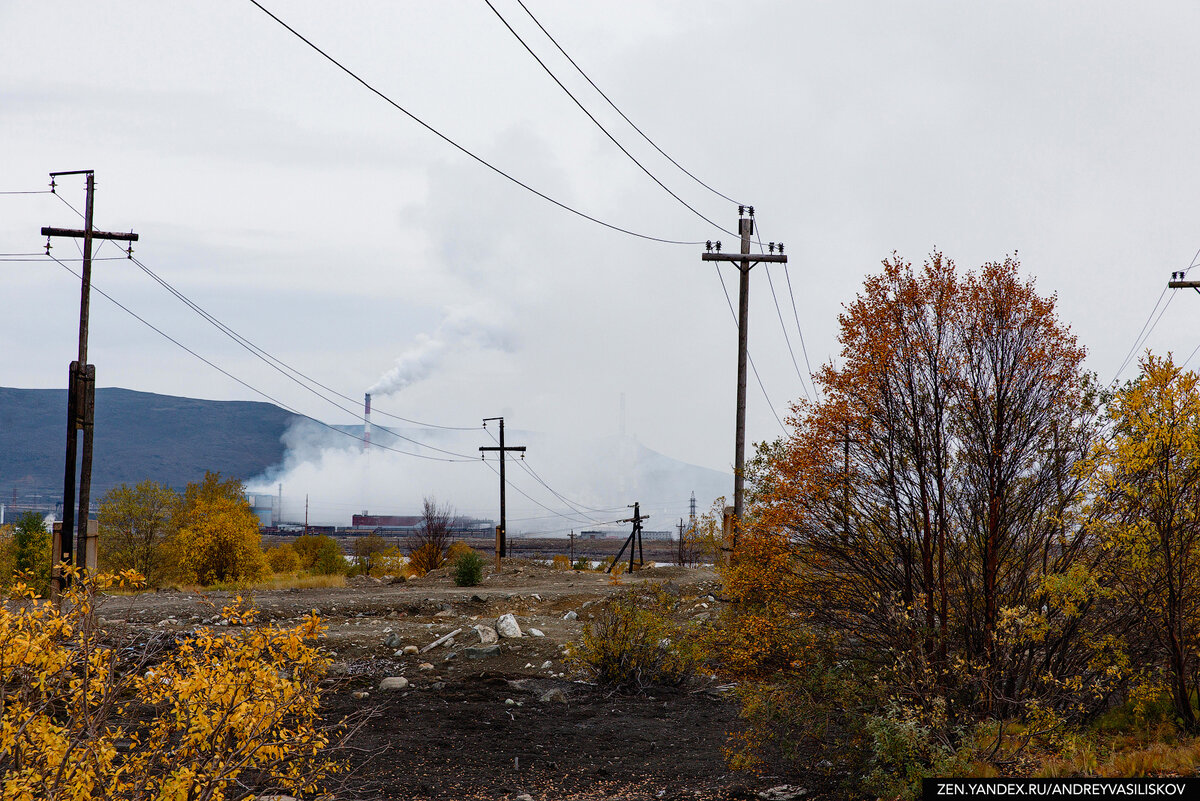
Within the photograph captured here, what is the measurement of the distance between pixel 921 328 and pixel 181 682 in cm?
873

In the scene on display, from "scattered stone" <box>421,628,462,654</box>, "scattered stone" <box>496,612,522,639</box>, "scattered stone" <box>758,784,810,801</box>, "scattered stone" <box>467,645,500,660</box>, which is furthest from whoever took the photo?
"scattered stone" <box>496,612,522,639</box>

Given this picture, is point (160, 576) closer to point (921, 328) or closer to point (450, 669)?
point (450, 669)

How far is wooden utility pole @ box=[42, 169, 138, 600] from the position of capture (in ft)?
58.5

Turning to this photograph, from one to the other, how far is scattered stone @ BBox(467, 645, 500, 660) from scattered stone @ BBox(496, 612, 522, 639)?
0.72 meters

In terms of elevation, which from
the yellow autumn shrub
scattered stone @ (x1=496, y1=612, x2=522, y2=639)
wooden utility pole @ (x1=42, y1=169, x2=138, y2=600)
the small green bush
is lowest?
scattered stone @ (x1=496, y1=612, x2=522, y2=639)

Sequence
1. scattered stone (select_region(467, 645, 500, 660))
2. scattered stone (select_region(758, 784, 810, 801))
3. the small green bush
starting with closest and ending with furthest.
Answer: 1. scattered stone (select_region(758, 784, 810, 801))
2. scattered stone (select_region(467, 645, 500, 660))
3. the small green bush

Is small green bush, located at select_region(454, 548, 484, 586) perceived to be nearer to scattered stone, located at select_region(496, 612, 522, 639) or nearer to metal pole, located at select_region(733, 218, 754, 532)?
scattered stone, located at select_region(496, 612, 522, 639)

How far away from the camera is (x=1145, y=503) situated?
929 centimetres

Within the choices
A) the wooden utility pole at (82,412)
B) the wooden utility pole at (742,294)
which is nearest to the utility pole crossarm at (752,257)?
the wooden utility pole at (742,294)

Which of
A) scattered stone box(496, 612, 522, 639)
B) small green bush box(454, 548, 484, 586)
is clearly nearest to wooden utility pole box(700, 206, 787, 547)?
scattered stone box(496, 612, 522, 639)

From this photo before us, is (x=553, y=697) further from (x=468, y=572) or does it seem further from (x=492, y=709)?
(x=468, y=572)

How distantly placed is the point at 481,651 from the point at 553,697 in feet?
10.3

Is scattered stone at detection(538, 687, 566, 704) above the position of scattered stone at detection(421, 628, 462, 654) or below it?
below

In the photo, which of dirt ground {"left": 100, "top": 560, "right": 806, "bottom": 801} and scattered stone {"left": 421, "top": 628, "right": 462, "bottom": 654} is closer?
dirt ground {"left": 100, "top": 560, "right": 806, "bottom": 801}
